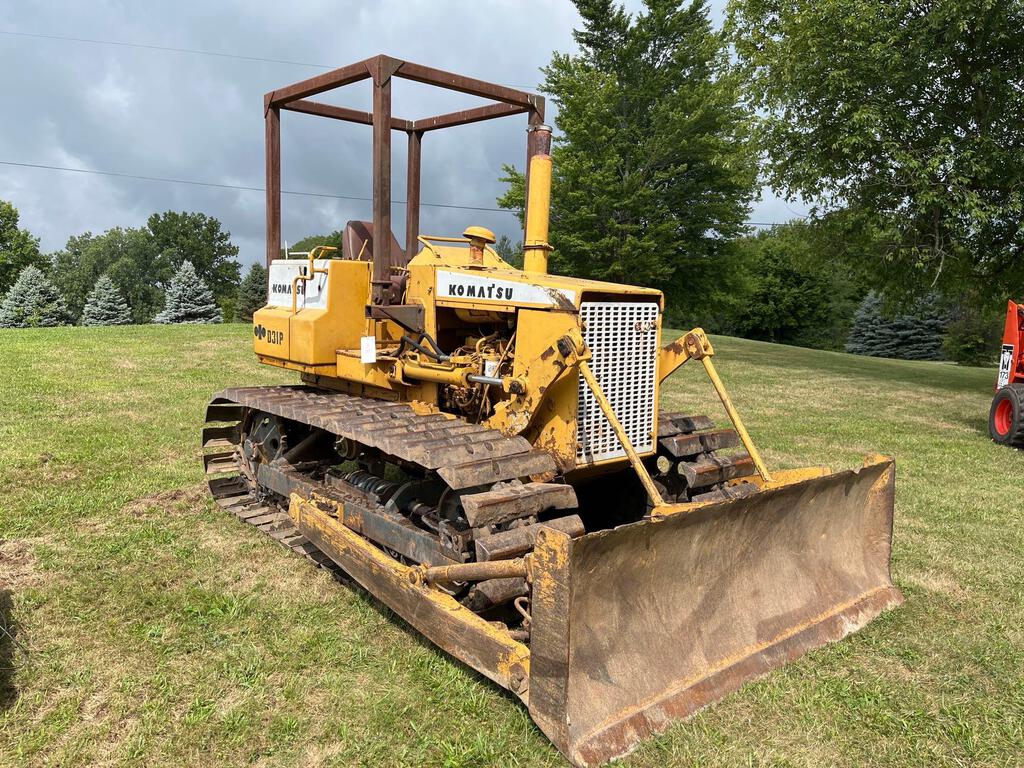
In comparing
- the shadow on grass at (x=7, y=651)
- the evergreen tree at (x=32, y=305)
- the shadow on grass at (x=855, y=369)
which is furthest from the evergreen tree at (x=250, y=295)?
the shadow on grass at (x=7, y=651)

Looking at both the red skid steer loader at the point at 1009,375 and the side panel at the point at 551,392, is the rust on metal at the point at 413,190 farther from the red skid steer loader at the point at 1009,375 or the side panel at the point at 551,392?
the red skid steer loader at the point at 1009,375

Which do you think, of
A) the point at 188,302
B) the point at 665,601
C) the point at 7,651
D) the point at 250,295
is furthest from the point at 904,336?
the point at 7,651

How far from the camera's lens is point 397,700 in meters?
3.32

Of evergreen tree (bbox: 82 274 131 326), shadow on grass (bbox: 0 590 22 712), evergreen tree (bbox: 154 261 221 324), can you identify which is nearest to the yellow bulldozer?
shadow on grass (bbox: 0 590 22 712)

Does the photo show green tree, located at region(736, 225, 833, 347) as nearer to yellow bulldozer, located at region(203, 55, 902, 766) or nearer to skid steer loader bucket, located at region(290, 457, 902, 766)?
yellow bulldozer, located at region(203, 55, 902, 766)

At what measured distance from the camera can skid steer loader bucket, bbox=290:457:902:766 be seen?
295 centimetres

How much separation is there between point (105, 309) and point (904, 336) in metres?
41.1

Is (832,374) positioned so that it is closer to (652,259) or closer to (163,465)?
(652,259)

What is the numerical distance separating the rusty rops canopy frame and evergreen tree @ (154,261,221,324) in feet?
91.8

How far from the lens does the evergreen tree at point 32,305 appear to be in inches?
1191

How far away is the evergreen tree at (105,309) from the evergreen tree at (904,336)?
38.1m

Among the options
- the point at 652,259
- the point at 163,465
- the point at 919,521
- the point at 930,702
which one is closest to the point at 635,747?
the point at 930,702

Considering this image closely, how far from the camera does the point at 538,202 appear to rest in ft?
16.0

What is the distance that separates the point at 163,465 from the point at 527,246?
14.4 ft
